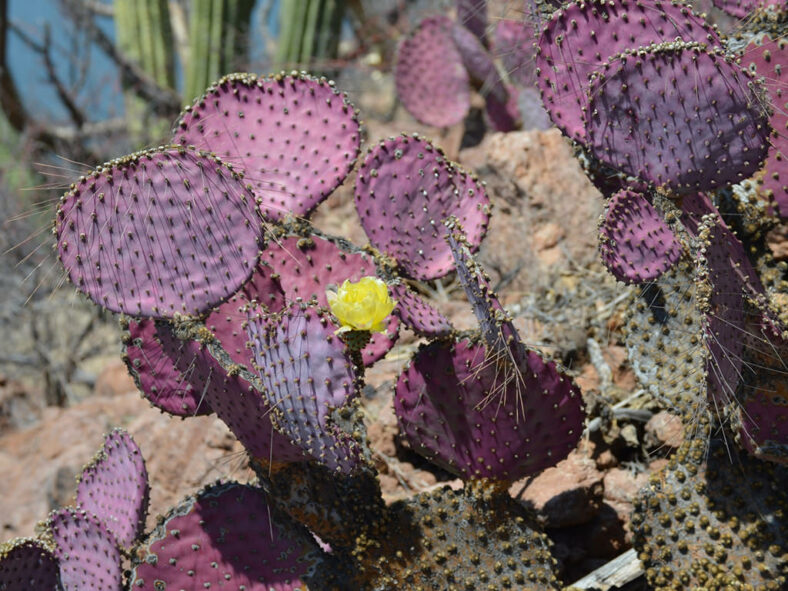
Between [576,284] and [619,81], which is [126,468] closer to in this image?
[619,81]

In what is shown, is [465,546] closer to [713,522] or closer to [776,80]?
[713,522]

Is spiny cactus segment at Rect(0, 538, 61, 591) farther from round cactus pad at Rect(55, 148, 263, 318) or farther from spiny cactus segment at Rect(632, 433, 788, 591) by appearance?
spiny cactus segment at Rect(632, 433, 788, 591)

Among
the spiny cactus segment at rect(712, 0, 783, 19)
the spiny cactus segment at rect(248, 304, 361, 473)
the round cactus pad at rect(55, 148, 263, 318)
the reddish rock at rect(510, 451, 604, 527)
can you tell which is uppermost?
the spiny cactus segment at rect(712, 0, 783, 19)

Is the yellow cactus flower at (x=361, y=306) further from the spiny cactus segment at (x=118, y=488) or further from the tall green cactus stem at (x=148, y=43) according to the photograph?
the tall green cactus stem at (x=148, y=43)

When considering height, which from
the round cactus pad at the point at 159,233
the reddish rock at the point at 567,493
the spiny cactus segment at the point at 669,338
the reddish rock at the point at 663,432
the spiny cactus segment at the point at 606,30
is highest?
the spiny cactus segment at the point at 606,30

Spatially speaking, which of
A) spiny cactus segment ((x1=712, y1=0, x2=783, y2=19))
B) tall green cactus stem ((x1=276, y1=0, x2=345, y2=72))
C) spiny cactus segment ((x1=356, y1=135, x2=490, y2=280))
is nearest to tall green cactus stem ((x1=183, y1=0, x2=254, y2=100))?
tall green cactus stem ((x1=276, y1=0, x2=345, y2=72))

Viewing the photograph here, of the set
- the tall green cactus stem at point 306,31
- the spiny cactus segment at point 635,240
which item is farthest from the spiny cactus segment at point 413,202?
the tall green cactus stem at point 306,31
